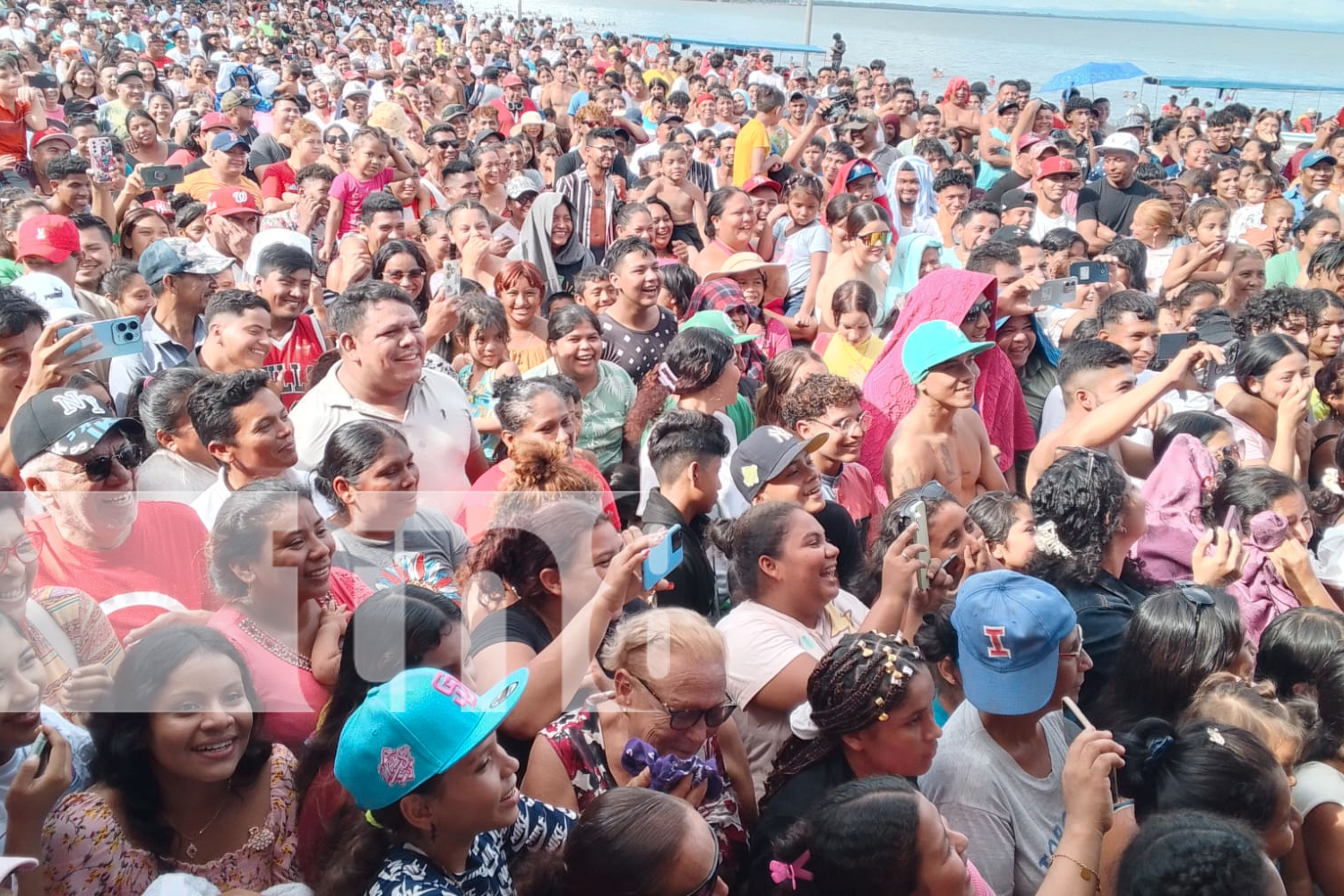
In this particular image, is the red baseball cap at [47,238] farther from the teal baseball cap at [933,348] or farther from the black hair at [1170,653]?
the black hair at [1170,653]

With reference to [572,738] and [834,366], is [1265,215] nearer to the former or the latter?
[834,366]

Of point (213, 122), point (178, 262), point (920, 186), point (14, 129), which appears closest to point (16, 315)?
point (178, 262)

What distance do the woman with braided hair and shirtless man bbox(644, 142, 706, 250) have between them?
483 cm

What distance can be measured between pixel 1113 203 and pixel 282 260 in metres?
5.81

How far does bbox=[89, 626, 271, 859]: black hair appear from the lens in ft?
6.39

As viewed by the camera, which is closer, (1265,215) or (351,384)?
(351,384)

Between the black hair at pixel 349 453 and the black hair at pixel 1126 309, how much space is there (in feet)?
10.2

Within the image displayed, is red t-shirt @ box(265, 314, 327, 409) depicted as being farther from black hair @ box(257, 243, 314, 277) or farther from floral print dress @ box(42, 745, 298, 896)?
floral print dress @ box(42, 745, 298, 896)

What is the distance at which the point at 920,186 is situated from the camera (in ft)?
25.8

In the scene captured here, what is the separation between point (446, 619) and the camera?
91.9 inches

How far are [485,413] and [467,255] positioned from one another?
4.89 feet

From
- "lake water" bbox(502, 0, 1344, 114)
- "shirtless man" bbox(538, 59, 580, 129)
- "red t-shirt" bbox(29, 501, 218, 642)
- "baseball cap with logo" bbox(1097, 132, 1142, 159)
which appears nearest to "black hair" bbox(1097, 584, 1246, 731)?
"red t-shirt" bbox(29, 501, 218, 642)

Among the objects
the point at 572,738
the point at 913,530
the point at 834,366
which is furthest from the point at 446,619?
the point at 834,366

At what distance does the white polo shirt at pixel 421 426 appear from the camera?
3.40 meters
